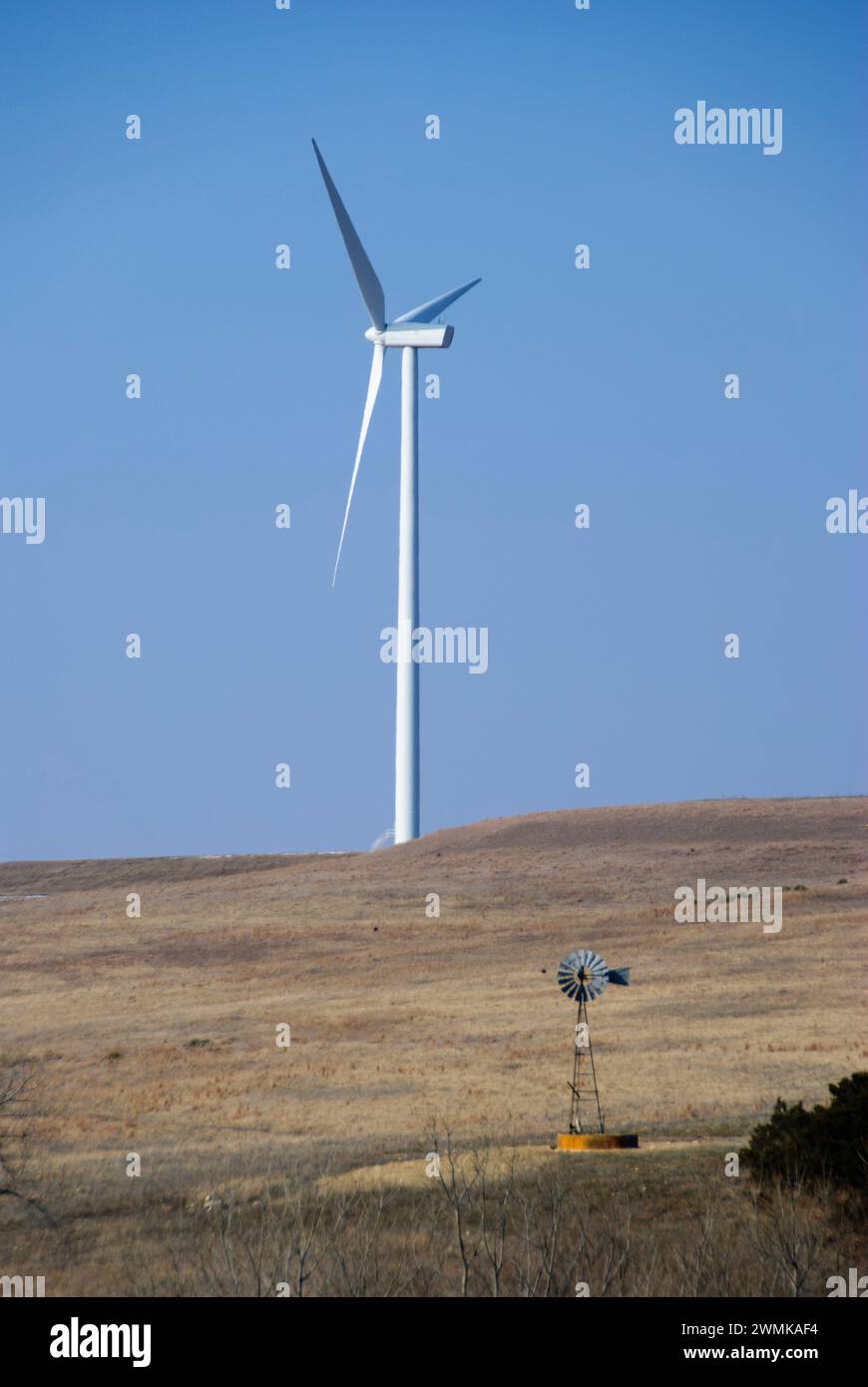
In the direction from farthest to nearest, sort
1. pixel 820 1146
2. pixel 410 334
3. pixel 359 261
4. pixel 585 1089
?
pixel 410 334, pixel 359 261, pixel 585 1089, pixel 820 1146

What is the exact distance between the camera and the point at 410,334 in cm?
8844

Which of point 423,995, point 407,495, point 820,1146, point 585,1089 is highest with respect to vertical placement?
point 407,495

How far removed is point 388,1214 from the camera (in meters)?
30.0

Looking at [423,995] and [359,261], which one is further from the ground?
[359,261]

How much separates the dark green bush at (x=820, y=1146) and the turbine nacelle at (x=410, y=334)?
6338 centimetres

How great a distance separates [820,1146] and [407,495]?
60.8 meters

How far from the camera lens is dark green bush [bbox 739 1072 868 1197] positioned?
2792 centimetres

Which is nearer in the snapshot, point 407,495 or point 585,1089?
point 585,1089

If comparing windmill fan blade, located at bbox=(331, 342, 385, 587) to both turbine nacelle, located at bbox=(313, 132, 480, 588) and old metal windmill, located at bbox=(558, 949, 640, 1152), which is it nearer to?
turbine nacelle, located at bbox=(313, 132, 480, 588)

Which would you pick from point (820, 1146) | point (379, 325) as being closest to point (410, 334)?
point (379, 325)

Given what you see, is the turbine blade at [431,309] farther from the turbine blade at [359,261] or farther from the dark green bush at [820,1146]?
the dark green bush at [820,1146]

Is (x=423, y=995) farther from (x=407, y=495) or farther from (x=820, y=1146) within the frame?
(x=820, y=1146)

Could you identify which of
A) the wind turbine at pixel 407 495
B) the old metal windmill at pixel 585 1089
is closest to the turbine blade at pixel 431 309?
the wind turbine at pixel 407 495
